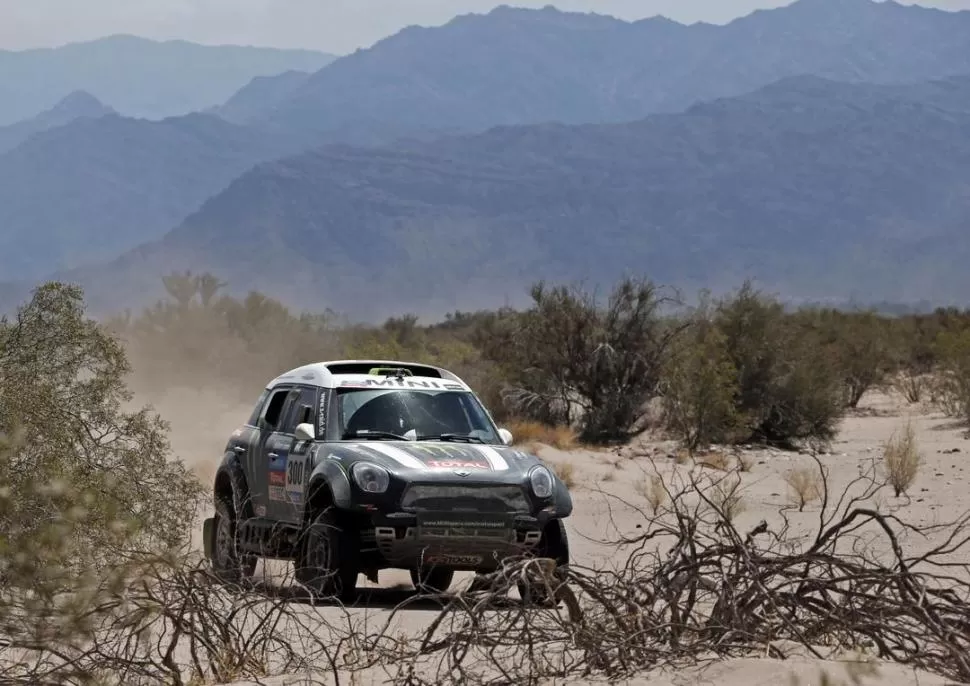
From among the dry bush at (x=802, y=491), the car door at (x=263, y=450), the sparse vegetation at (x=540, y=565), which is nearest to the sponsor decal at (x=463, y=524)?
the sparse vegetation at (x=540, y=565)

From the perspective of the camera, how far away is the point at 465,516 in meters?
11.6

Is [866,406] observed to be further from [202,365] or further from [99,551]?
[99,551]

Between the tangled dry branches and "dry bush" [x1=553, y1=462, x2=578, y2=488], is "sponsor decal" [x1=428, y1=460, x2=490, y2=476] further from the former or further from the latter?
"dry bush" [x1=553, y1=462, x2=578, y2=488]

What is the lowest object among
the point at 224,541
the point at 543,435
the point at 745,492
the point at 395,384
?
the point at 543,435

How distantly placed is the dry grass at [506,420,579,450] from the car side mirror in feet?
48.0

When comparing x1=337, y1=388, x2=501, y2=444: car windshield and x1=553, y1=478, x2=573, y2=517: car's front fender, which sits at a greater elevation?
x1=337, y1=388, x2=501, y2=444: car windshield

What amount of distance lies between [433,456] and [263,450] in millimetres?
2066

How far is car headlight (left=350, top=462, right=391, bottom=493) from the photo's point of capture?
37.9 feet

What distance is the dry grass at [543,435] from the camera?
2747 cm

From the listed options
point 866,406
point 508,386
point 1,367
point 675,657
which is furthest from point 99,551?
point 866,406

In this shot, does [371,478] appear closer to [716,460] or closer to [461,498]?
[461,498]

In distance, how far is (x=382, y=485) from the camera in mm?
11586

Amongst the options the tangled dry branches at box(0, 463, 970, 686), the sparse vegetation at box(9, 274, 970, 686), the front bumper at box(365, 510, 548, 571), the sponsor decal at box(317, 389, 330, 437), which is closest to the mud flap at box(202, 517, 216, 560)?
the sparse vegetation at box(9, 274, 970, 686)

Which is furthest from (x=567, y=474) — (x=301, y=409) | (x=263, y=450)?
(x=301, y=409)
